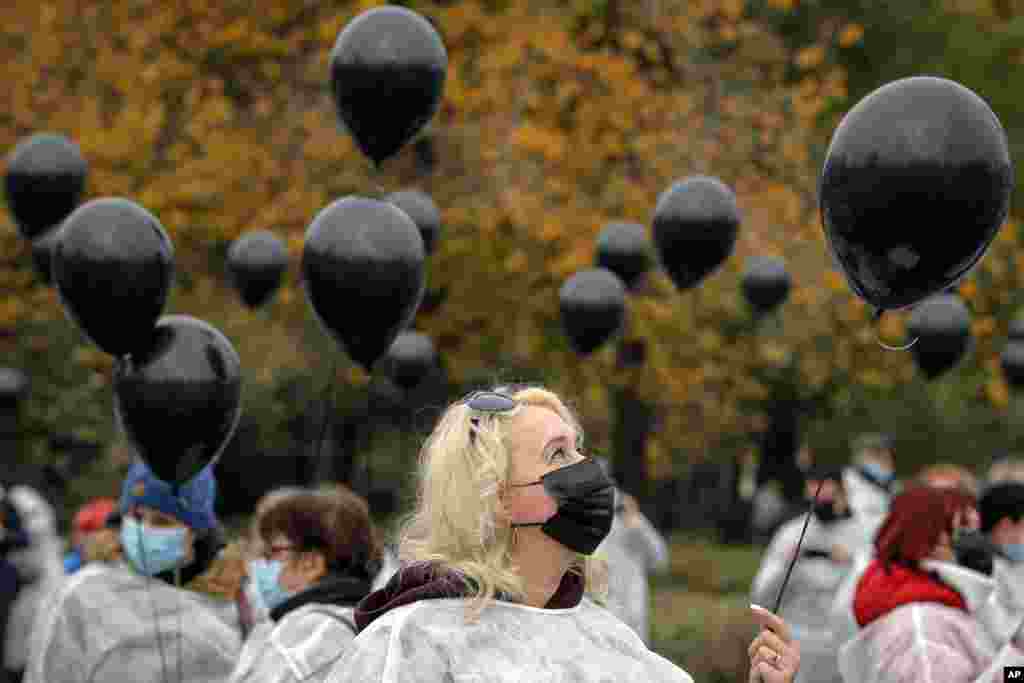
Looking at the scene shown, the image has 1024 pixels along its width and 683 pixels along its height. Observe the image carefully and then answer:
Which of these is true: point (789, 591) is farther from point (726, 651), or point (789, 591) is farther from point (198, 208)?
point (198, 208)

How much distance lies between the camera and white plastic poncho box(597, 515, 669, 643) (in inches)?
352

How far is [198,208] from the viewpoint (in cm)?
1407

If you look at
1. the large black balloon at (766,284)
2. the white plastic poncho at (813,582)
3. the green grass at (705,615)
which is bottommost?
the green grass at (705,615)

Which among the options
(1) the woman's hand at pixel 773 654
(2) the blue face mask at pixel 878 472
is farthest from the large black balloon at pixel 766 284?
(1) the woman's hand at pixel 773 654

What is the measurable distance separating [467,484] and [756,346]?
14.8m

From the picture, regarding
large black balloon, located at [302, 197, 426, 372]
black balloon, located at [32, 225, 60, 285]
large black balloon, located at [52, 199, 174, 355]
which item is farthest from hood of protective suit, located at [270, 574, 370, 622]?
black balloon, located at [32, 225, 60, 285]

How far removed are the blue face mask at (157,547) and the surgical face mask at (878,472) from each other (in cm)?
452

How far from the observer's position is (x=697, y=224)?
24.1 feet

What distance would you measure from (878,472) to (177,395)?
4.93 metres

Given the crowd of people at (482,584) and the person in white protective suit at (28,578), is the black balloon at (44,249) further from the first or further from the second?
the person in white protective suit at (28,578)

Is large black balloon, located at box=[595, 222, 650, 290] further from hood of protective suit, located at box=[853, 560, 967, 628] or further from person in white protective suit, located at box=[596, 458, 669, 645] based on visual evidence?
hood of protective suit, located at box=[853, 560, 967, 628]

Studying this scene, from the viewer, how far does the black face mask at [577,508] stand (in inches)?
128

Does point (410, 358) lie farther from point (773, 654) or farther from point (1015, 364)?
point (773, 654)

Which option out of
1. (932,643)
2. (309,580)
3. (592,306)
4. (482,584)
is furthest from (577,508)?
(592,306)
